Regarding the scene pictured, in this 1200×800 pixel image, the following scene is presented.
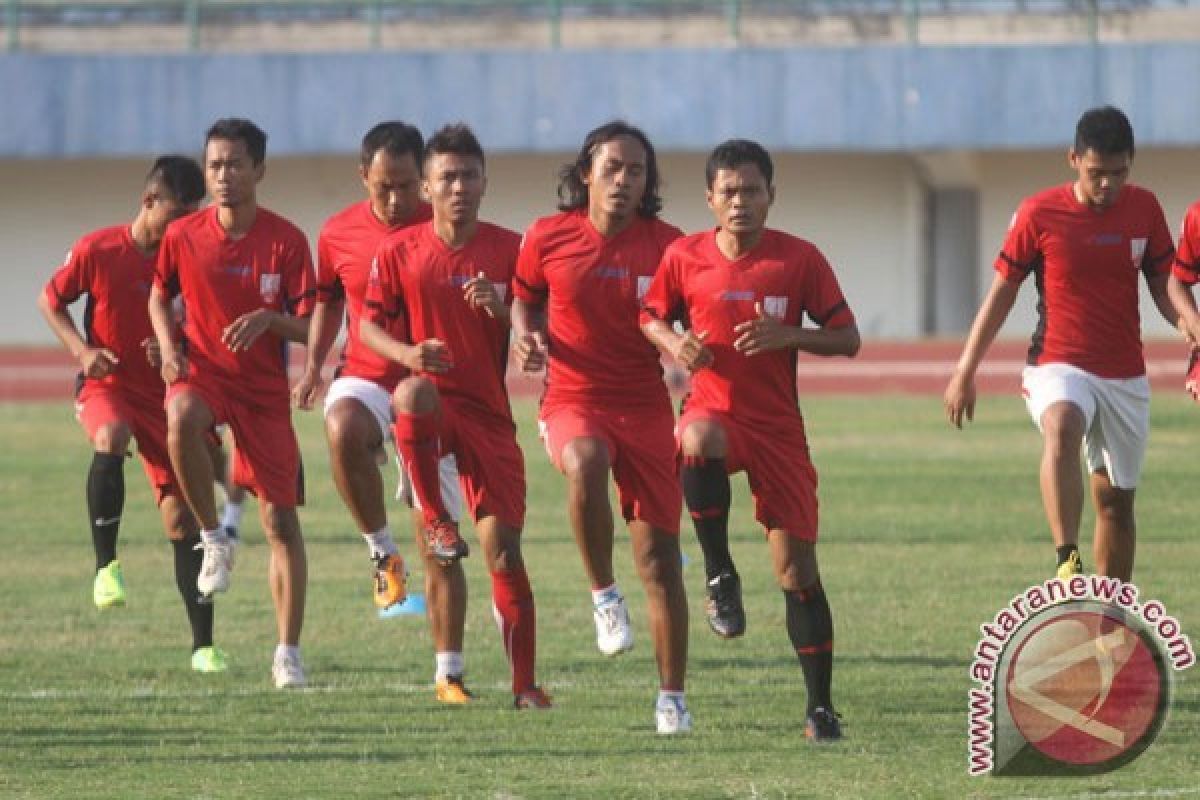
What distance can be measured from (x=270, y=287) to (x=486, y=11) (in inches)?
1191

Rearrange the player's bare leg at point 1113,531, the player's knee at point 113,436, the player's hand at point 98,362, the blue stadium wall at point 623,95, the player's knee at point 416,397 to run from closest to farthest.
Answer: the player's knee at point 416,397 < the player's bare leg at point 1113,531 < the player's hand at point 98,362 < the player's knee at point 113,436 < the blue stadium wall at point 623,95

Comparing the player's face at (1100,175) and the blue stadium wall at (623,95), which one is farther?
the blue stadium wall at (623,95)

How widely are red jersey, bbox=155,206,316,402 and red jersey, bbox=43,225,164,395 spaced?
1022mm

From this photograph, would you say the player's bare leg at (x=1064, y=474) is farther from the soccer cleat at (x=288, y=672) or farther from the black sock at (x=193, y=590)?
the black sock at (x=193, y=590)

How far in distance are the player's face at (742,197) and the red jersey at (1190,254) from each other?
2.90m

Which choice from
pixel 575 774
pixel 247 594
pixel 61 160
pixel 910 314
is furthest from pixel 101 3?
pixel 575 774

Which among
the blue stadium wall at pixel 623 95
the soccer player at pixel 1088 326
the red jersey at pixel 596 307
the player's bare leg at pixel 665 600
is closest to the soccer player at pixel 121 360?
the red jersey at pixel 596 307

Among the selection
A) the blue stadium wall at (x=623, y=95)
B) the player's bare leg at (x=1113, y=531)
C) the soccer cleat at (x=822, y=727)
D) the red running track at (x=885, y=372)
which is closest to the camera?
the soccer cleat at (x=822, y=727)

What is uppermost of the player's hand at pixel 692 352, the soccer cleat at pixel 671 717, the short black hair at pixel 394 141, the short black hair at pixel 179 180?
the short black hair at pixel 394 141

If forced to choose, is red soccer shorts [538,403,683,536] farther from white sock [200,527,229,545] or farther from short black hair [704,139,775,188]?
white sock [200,527,229,545]

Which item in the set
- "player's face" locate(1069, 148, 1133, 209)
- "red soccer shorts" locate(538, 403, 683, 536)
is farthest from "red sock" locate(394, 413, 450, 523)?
"player's face" locate(1069, 148, 1133, 209)

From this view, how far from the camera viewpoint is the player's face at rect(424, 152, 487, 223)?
10.2m

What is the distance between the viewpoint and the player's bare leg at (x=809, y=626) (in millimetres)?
9383

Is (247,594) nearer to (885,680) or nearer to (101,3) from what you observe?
(885,680)
